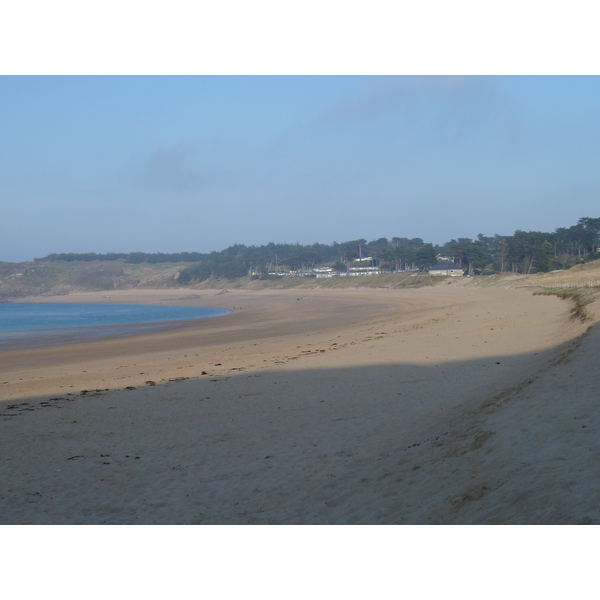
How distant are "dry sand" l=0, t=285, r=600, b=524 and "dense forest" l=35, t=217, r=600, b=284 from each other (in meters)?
76.7

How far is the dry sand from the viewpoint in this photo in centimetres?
536

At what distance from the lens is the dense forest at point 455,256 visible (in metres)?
89.7

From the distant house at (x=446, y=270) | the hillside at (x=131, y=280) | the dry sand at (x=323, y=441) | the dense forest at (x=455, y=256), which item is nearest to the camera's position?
the dry sand at (x=323, y=441)

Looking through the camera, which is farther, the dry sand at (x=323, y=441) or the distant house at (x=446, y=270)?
the distant house at (x=446, y=270)

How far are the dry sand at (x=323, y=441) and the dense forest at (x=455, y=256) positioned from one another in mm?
76699

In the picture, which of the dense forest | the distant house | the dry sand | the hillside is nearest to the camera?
the dry sand

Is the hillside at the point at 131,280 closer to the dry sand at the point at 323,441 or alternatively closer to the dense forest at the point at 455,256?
the dense forest at the point at 455,256

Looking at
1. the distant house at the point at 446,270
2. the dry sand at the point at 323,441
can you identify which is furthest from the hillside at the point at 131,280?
the dry sand at the point at 323,441

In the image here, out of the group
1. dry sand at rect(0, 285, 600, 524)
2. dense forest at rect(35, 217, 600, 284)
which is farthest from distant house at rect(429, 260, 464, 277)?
dry sand at rect(0, 285, 600, 524)

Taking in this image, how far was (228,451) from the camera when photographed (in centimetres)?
820

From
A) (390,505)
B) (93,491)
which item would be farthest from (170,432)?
(390,505)

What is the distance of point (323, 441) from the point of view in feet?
26.9

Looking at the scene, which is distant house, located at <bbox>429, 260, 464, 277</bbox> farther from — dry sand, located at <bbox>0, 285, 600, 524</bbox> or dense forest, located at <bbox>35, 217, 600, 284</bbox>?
dry sand, located at <bbox>0, 285, 600, 524</bbox>

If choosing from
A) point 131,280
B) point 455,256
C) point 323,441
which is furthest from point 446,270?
point 323,441
